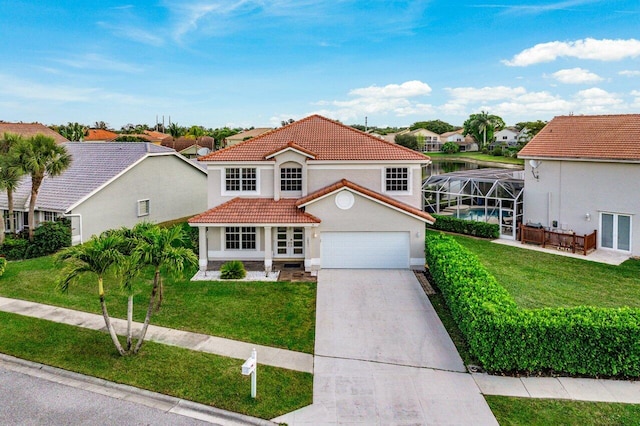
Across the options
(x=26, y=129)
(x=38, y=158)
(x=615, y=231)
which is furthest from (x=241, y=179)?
(x=26, y=129)

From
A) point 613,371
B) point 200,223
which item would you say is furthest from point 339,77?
point 613,371

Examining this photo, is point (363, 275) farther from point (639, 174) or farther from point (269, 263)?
point (639, 174)

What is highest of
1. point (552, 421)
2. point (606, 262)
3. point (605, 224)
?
point (605, 224)

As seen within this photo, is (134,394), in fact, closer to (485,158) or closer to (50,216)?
(50,216)

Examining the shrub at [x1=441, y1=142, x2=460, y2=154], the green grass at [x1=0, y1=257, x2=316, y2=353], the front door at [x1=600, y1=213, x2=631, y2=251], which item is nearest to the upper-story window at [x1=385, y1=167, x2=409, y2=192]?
the green grass at [x1=0, y1=257, x2=316, y2=353]

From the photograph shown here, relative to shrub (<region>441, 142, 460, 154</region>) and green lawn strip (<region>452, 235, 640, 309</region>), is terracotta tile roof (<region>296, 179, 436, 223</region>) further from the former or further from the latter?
shrub (<region>441, 142, 460, 154</region>)
